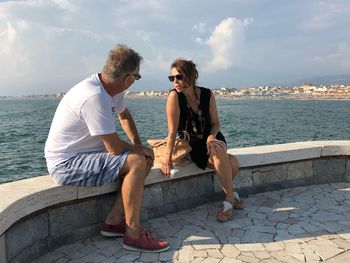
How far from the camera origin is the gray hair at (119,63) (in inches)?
102

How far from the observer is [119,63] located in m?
2.57

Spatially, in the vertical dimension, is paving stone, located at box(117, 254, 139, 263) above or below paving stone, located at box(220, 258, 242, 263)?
above

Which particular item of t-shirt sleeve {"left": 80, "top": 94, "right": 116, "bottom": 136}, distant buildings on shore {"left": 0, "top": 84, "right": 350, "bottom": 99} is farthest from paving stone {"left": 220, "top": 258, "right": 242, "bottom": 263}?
distant buildings on shore {"left": 0, "top": 84, "right": 350, "bottom": 99}

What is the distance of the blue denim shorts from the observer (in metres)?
2.65

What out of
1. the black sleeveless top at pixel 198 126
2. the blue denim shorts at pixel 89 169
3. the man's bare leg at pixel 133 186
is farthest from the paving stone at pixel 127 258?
the black sleeveless top at pixel 198 126

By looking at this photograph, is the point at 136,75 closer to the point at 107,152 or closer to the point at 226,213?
the point at 107,152

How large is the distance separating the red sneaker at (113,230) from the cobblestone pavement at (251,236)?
0.04 meters

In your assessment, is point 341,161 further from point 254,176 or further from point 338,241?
point 338,241

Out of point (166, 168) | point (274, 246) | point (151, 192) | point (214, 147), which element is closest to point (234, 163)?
point (214, 147)

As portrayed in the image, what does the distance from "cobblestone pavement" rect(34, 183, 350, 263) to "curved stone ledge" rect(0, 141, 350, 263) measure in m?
0.12

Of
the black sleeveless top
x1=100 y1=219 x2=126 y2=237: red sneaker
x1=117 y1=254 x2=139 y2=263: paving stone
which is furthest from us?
the black sleeveless top

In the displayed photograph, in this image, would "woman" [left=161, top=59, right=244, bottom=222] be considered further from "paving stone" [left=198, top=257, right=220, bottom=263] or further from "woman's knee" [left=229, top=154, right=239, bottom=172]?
"paving stone" [left=198, top=257, right=220, bottom=263]

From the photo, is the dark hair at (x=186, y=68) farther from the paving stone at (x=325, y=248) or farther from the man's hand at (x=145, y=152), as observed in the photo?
the paving stone at (x=325, y=248)

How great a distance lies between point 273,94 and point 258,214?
472 ft
